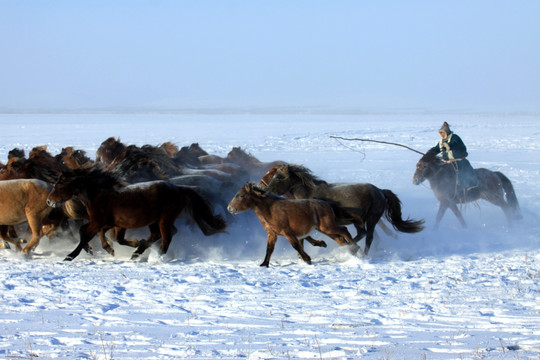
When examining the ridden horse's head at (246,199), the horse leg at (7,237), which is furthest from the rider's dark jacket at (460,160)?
the horse leg at (7,237)

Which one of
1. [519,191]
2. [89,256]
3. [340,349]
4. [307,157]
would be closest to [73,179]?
[89,256]

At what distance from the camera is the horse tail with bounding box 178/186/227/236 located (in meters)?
8.89

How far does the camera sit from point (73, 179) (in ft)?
26.9

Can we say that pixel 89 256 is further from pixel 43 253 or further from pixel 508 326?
pixel 508 326

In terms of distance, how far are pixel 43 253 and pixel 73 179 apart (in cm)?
148

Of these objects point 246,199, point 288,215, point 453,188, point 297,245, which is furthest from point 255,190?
point 453,188

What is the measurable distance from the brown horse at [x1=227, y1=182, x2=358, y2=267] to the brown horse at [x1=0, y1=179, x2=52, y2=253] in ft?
7.86

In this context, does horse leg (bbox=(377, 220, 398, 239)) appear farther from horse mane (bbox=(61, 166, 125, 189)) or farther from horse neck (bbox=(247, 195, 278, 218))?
horse mane (bbox=(61, 166, 125, 189))

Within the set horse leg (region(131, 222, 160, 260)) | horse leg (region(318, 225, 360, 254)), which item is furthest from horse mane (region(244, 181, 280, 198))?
horse leg (region(131, 222, 160, 260))

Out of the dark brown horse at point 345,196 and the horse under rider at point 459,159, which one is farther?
the horse under rider at point 459,159

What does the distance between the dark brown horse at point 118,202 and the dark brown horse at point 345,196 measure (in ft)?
4.67

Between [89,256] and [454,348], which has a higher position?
[454,348]

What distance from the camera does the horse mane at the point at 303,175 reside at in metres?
9.02

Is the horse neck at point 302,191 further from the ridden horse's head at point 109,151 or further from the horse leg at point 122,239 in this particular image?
the ridden horse's head at point 109,151
